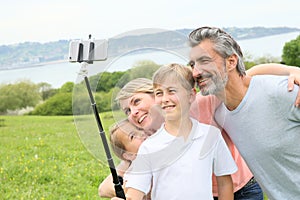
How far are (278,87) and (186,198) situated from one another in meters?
0.73

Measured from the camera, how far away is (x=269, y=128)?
235 centimetres

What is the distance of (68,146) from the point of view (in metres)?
7.64

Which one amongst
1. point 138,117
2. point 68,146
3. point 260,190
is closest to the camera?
point 138,117

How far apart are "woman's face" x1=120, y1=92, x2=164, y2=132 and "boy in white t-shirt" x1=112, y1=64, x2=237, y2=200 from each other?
29 millimetres

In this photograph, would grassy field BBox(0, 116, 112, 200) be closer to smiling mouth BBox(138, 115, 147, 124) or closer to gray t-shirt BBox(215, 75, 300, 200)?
gray t-shirt BBox(215, 75, 300, 200)

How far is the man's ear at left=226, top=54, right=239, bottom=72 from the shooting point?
226 cm

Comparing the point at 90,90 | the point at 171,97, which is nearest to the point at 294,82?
the point at 171,97

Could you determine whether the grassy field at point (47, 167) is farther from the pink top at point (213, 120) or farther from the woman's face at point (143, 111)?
the woman's face at point (143, 111)

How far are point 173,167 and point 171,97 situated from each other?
30 centimetres

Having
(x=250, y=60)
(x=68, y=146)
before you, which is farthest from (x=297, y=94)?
(x=250, y=60)

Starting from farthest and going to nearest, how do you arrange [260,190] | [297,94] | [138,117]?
[260,190]
[297,94]
[138,117]

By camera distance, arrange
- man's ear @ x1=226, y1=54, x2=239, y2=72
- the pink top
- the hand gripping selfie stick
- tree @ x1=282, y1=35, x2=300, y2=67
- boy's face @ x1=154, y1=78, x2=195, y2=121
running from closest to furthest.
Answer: the hand gripping selfie stick
boy's face @ x1=154, y1=78, x2=195, y2=121
the pink top
man's ear @ x1=226, y1=54, x2=239, y2=72
tree @ x1=282, y1=35, x2=300, y2=67

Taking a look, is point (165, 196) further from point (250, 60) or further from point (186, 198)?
point (250, 60)

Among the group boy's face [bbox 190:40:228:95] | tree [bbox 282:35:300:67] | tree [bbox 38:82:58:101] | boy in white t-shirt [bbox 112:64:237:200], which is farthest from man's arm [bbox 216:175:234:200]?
tree [bbox 282:35:300:67]
